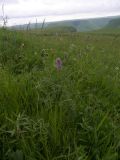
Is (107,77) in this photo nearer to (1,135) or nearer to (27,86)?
(27,86)

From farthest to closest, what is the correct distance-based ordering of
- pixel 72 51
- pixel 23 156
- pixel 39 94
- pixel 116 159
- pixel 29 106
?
pixel 72 51 < pixel 39 94 < pixel 29 106 < pixel 116 159 < pixel 23 156

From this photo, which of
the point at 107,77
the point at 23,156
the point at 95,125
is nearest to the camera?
the point at 23,156

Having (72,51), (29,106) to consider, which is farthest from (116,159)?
(72,51)

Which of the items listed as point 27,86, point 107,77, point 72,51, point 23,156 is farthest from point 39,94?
point 72,51

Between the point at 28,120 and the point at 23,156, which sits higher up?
the point at 28,120

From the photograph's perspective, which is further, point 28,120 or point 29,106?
point 29,106

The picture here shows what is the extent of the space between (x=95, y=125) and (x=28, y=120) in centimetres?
53

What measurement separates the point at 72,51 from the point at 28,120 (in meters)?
2.80

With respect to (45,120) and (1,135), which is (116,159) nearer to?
(45,120)

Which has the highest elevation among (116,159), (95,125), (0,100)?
(0,100)

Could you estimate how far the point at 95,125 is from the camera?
2.41 meters

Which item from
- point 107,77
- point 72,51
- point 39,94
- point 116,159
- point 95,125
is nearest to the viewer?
point 116,159

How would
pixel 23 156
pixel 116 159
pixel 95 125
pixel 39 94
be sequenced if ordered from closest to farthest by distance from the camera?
pixel 23 156 → pixel 116 159 → pixel 95 125 → pixel 39 94

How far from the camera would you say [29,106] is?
2.57 meters
